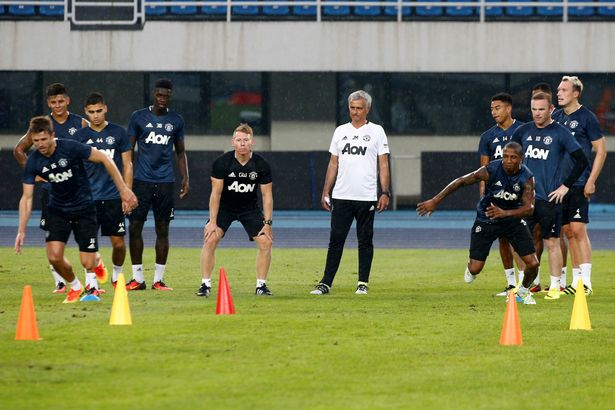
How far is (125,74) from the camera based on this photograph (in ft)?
121

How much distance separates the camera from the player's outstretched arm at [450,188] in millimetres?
12859

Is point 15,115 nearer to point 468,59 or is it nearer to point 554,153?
point 468,59

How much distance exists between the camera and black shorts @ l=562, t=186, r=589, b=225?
47.5ft

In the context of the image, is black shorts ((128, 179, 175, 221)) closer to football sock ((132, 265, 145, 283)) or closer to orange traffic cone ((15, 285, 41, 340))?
football sock ((132, 265, 145, 283))

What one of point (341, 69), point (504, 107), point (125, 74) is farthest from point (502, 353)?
point (125, 74)

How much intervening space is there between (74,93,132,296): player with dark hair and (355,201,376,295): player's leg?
8.05 ft

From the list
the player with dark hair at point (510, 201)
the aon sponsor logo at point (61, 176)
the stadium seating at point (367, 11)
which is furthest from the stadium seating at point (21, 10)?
the player with dark hair at point (510, 201)

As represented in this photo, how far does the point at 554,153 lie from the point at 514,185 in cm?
76

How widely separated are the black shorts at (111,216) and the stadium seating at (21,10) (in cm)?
2190

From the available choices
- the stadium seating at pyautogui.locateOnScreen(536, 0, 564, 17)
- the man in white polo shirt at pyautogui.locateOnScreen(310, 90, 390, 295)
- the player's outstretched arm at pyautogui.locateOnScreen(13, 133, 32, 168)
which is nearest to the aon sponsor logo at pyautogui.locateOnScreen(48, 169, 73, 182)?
the player's outstretched arm at pyautogui.locateOnScreen(13, 133, 32, 168)

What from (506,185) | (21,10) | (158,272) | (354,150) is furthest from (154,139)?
(21,10)

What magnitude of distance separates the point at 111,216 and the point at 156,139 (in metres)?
1.04

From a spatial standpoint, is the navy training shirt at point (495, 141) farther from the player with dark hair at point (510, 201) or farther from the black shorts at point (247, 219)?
the black shorts at point (247, 219)

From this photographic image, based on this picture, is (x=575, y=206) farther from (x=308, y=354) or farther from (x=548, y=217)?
(x=308, y=354)
